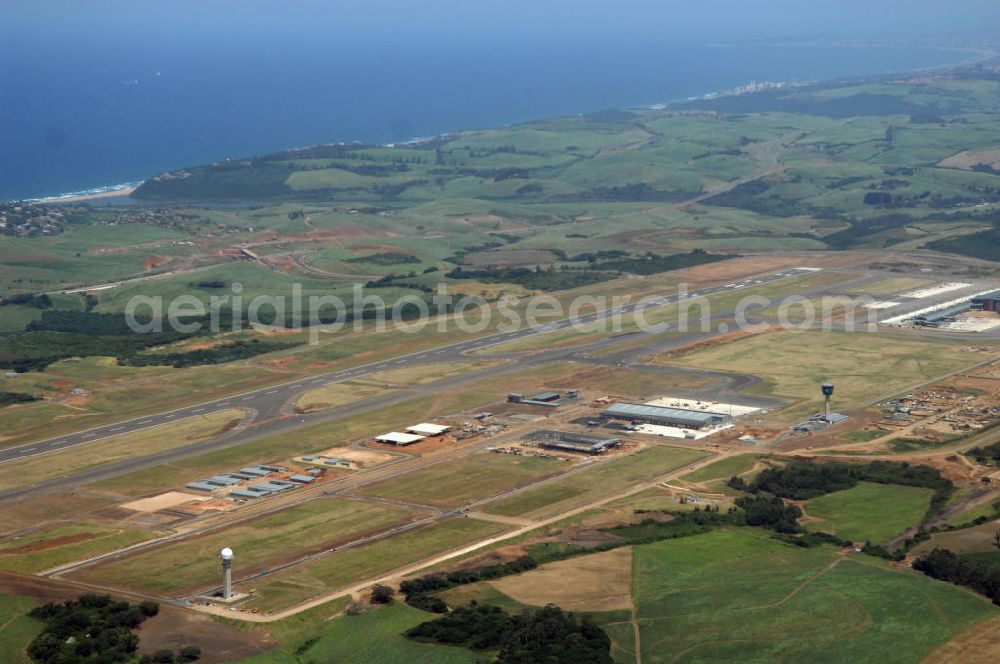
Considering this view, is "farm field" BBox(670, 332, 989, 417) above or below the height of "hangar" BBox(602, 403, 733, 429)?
below

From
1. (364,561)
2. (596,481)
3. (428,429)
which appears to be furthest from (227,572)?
(428,429)

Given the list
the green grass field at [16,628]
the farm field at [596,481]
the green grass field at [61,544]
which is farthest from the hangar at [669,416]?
the green grass field at [16,628]

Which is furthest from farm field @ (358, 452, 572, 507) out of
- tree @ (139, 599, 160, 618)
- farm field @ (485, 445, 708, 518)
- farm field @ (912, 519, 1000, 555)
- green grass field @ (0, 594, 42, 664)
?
farm field @ (912, 519, 1000, 555)

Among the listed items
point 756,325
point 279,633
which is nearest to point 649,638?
point 279,633

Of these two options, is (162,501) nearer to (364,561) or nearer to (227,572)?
(364,561)

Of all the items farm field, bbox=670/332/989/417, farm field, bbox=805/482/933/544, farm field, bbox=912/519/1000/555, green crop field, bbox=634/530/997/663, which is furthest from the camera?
farm field, bbox=670/332/989/417

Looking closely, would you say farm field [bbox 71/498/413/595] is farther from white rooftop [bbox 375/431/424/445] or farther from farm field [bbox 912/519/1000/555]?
farm field [bbox 912/519/1000/555]

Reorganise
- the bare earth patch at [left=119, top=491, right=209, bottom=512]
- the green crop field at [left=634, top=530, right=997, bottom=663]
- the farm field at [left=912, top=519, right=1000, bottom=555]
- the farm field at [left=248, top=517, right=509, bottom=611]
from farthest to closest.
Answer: the bare earth patch at [left=119, top=491, right=209, bottom=512]
the farm field at [left=912, top=519, right=1000, bottom=555]
the farm field at [left=248, top=517, right=509, bottom=611]
the green crop field at [left=634, top=530, right=997, bottom=663]

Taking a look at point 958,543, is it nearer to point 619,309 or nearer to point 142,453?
point 142,453
